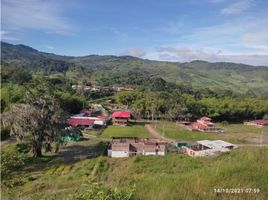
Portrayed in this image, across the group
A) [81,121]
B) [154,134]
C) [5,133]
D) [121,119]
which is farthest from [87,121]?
[5,133]

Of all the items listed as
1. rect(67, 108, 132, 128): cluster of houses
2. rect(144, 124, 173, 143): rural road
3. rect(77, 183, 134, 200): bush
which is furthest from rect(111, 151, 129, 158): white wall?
rect(77, 183, 134, 200): bush

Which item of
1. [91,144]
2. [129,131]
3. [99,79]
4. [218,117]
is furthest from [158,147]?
[99,79]

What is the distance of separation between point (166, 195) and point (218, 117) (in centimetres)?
6633

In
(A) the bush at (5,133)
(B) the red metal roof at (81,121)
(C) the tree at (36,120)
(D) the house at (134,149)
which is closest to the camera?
(C) the tree at (36,120)

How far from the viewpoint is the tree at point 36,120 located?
26.8 meters

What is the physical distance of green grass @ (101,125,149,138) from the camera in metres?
45.9

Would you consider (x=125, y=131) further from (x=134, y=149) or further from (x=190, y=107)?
(x=190, y=107)

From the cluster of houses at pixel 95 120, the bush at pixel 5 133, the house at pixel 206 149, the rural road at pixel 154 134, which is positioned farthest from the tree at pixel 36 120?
the cluster of houses at pixel 95 120

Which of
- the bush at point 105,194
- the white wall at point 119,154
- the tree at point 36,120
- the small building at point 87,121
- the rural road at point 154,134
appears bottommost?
the white wall at point 119,154

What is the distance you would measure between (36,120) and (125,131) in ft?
74.0

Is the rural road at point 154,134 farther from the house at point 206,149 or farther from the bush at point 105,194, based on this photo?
the bush at point 105,194

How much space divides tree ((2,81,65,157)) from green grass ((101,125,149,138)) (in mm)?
16244

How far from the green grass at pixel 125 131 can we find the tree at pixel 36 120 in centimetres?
1624

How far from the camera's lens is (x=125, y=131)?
48.7 metres
